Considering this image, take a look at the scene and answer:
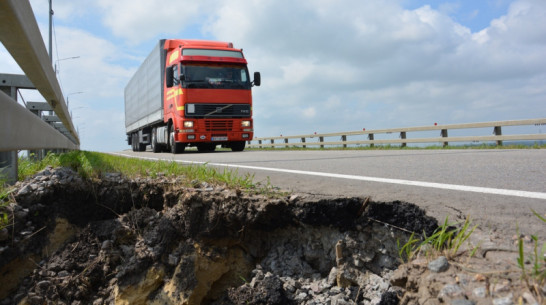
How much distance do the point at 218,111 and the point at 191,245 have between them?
10341mm

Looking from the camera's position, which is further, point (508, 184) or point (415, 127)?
point (415, 127)

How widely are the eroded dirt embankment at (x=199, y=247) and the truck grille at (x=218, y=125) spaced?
381 inches

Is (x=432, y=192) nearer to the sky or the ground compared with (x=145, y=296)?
nearer to the sky

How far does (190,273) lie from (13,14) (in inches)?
84.5

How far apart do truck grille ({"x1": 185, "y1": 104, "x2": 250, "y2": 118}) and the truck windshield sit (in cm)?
65

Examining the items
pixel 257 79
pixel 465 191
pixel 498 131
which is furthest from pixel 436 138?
pixel 465 191

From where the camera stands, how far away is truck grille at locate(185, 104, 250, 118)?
1301cm

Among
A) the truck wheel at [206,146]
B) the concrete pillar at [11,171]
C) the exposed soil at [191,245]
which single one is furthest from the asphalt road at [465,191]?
the truck wheel at [206,146]

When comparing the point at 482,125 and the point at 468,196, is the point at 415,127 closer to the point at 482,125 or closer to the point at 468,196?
the point at 482,125

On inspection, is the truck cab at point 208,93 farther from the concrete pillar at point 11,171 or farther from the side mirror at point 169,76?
the concrete pillar at point 11,171

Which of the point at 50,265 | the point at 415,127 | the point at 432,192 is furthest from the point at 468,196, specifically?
the point at 415,127

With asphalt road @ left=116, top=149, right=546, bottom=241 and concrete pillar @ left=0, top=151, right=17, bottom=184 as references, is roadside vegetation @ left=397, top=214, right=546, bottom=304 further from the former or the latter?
concrete pillar @ left=0, top=151, right=17, bottom=184

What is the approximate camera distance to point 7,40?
8.59 ft

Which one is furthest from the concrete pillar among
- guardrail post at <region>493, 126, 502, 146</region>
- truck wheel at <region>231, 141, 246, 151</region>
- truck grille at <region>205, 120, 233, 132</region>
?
guardrail post at <region>493, 126, 502, 146</region>
